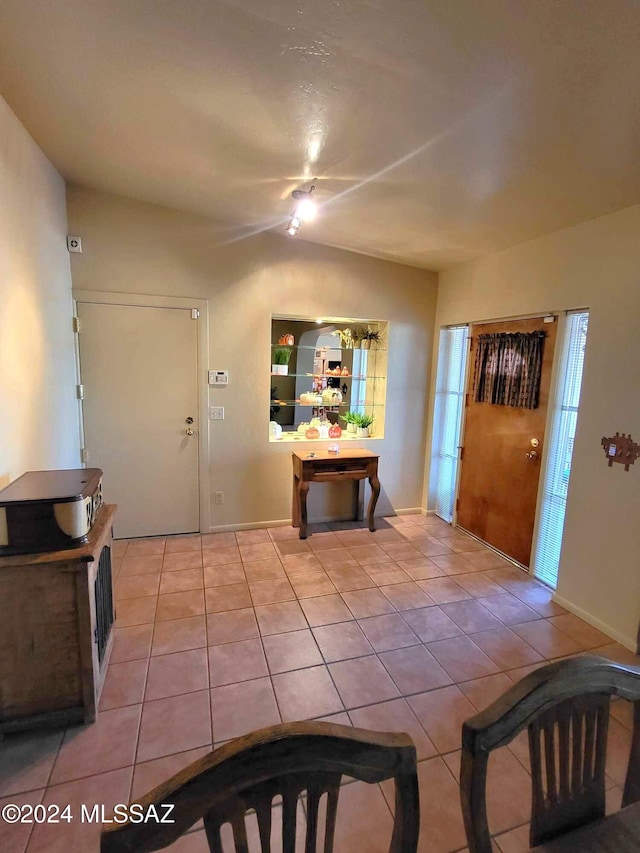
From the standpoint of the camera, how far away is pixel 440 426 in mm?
4387

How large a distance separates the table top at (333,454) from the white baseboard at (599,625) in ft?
5.85

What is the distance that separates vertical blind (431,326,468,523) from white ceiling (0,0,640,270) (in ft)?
4.62

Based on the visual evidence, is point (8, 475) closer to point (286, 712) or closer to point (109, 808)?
point (109, 808)

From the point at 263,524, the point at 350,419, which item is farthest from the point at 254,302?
the point at 263,524

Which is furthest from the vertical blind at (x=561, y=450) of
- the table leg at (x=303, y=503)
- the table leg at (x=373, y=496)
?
the table leg at (x=303, y=503)

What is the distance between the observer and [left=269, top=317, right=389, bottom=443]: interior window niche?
4.03 metres

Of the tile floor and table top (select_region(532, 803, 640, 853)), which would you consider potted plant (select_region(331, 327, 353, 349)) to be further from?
table top (select_region(532, 803, 640, 853))

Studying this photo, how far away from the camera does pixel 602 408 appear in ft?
8.56

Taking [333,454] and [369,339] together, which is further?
[369,339]

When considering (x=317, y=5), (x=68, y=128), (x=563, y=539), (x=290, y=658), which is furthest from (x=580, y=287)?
(x=68, y=128)

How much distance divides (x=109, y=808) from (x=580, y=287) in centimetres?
356

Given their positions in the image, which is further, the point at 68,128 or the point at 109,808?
the point at 68,128

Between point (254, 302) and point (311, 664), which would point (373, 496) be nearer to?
point (311, 664)

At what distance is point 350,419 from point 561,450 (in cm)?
195
